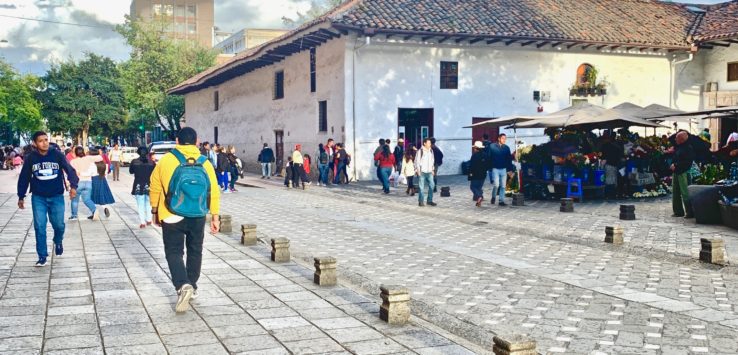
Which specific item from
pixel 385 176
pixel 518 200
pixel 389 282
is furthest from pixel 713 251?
pixel 385 176

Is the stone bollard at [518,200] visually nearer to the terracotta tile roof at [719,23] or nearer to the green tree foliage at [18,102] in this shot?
the terracotta tile roof at [719,23]

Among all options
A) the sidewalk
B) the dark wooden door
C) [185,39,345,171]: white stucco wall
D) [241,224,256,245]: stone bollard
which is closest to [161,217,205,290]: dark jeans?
the sidewalk

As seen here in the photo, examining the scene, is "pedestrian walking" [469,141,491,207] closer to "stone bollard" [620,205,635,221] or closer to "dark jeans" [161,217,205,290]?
"stone bollard" [620,205,635,221]

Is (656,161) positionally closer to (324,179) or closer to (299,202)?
(299,202)

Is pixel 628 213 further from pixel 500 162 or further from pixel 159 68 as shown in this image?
pixel 159 68

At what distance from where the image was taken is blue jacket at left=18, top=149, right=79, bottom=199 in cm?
847

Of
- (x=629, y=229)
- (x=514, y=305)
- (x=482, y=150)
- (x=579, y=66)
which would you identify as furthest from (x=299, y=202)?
(x=579, y=66)

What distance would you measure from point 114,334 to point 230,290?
6.02 feet

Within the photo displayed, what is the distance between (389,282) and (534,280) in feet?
5.47

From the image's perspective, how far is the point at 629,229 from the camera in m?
12.1

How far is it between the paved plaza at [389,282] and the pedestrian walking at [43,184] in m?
0.55

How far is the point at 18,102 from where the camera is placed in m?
56.8

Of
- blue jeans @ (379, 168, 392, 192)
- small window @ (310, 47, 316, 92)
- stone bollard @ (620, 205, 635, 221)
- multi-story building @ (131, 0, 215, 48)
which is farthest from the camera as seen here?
multi-story building @ (131, 0, 215, 48)

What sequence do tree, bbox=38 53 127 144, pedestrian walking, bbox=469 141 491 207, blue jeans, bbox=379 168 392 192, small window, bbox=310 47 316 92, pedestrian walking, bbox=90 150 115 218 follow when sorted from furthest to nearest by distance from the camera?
tree, bbox=38 53 127 144, small window, bbox=310 47 316 92, blue jeans, bbox=379 168 392 192, pedestrian walking, bbox=469 141 491 207, pedestrian walking, bbox=90 150 115 218
